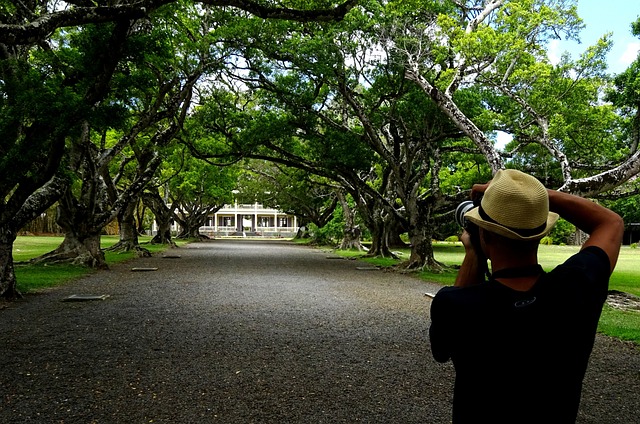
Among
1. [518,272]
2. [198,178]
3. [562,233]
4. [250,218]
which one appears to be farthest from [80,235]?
Answer: [250,218]

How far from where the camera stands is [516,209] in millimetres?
1627

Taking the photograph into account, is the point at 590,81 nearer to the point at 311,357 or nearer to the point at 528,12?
the point at 528,12

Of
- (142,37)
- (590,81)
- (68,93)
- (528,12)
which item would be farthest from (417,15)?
(68,93)

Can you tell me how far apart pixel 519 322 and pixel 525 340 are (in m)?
0.06

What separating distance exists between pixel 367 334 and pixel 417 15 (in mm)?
10440

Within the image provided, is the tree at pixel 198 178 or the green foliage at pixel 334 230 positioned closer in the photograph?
the tree at pixel 198 178

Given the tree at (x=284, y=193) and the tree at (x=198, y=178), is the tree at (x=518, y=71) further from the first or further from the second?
the tree at (x=284, y=193)

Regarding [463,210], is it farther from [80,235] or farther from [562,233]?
[562,233]

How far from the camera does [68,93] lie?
28.8 feet

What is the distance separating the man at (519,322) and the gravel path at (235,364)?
2.49 metres

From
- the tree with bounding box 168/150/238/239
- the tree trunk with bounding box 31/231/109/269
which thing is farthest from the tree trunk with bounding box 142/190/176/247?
the tree trunk with bounding box 31/231/109/269

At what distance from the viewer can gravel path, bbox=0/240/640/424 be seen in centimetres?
411

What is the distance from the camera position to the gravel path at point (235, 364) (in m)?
4.11

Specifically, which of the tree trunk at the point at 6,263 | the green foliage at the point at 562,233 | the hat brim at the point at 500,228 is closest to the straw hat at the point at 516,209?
the hat brim at the point at 500,228
